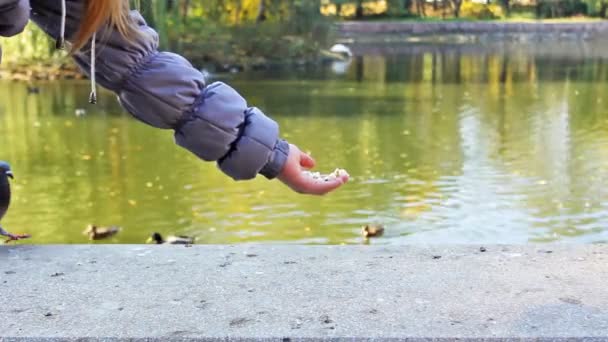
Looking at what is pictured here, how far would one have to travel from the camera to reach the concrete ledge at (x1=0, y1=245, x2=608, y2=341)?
1647 mm

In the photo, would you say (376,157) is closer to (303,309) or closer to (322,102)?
(322,102)

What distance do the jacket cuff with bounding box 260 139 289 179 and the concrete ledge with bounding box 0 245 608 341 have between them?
371 millimetres

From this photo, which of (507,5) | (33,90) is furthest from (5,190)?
(507,5)

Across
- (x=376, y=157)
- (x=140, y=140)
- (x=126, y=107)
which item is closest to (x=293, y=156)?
(x=126, y=107)

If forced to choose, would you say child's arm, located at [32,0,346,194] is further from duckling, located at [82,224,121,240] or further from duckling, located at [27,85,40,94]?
duckling, located at [27,85,40,94]

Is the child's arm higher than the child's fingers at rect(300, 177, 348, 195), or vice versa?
the child's arm

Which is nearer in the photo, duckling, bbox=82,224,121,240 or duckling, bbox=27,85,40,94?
duckling, bbox=82,224,121,240

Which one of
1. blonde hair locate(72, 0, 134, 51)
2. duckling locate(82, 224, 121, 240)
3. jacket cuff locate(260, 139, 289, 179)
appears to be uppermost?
blonde hair locate(72, 0, 134, 51)

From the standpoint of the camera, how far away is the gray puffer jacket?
4.14 feet

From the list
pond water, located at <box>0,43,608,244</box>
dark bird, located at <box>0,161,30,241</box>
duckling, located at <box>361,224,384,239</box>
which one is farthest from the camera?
pond water, located at <box>0,43,608,244</box>

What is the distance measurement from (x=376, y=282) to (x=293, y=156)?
2.03 feet

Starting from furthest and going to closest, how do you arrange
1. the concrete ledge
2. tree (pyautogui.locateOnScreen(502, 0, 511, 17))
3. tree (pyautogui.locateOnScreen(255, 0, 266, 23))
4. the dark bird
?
tree (pyautogui.locateOnScreen(502, 0, 511, 17)) < tree (pyautogui.locateOnScreen(255, 0, 266, 23)) < the dark bird < the concrete ledge

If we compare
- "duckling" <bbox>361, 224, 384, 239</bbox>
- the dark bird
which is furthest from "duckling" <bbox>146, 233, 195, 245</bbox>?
the dark bird

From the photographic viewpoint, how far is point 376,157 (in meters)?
7.68
